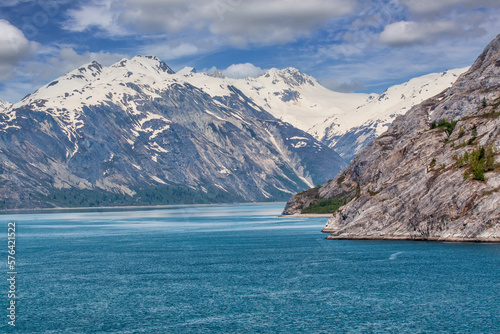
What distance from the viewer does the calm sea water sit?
9038 centimetres

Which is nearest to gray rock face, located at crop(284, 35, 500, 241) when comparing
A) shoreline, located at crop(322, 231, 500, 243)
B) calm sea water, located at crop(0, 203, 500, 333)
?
shoreline, located at crop(322, 231, 500, 243)

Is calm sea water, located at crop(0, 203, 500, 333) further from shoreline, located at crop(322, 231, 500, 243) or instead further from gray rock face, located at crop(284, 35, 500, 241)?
gray rock face, located at crop(284, 35, 500, 241)

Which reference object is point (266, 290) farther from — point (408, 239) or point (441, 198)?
point (408, 239)

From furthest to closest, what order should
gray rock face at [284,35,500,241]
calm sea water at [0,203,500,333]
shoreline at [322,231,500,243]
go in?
gray rock face at [284,35,500,241], shoreline at [322,231,500,243], calm sea water at [0,203,500,333]

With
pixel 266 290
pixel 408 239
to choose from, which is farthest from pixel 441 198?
pixel 266 290

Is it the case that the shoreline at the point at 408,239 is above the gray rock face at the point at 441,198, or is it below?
below

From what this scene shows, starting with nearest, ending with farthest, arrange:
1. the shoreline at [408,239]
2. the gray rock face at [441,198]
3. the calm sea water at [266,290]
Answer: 1. the calm sea water at [266,290]
2. the shoreline at [408,239]
3. the gray rock face at [441,198]

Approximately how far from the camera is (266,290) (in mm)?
114688

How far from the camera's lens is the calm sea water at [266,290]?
297 feet

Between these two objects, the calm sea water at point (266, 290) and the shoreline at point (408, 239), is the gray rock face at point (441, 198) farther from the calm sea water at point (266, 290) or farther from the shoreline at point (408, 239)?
the calm sea water at point (266, 290)

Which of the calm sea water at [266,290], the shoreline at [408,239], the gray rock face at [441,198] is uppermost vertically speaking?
the gray rock face at [441,198]

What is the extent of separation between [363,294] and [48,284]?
58.2 metres

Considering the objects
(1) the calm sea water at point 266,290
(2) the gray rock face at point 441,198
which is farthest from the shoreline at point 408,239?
(1) the calm sea water at point 266,290

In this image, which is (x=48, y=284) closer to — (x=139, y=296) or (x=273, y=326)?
(x=139, y=296)
